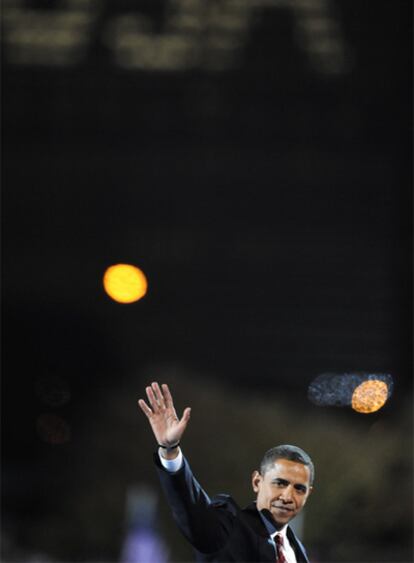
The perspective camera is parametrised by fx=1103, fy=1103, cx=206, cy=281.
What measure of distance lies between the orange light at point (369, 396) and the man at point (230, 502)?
0.50 meters

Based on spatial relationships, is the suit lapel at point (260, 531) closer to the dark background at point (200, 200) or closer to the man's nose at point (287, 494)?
the man's nose at point (287, 494)

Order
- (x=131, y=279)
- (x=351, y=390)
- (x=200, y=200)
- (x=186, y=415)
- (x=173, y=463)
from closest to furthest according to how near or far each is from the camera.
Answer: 1. (x=186, y=415)
2. (x=173, y=463)
3. (x=351, y=390)
4. (x=200, y=200)
5. (x=131, y=279)

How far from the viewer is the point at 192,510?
3566 mm

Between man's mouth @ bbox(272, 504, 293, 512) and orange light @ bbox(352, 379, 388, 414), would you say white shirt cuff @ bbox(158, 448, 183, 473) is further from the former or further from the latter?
orange light @ bbox(352, 379, 388, 414)

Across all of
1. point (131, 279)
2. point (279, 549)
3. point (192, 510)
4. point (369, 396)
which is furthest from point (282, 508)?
point (131, 279)

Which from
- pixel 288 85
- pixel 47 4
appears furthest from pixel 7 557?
pixel 288 85

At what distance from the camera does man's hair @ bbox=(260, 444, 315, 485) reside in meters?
3.62

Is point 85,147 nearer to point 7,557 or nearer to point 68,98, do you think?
point 68,98

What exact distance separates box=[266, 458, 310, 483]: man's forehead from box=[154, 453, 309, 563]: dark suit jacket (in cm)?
17

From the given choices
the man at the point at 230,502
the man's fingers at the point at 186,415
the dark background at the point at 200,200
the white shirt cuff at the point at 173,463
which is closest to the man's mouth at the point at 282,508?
the man at the point at 230,502

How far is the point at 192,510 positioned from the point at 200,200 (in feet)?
193

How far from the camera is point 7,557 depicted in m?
33.7

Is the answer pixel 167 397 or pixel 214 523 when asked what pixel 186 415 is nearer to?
pixel 167 397

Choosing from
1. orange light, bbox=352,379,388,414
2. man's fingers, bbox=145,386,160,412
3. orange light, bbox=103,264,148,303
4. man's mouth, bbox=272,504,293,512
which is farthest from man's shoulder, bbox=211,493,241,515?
orange light, bbox=103,264,148,303
